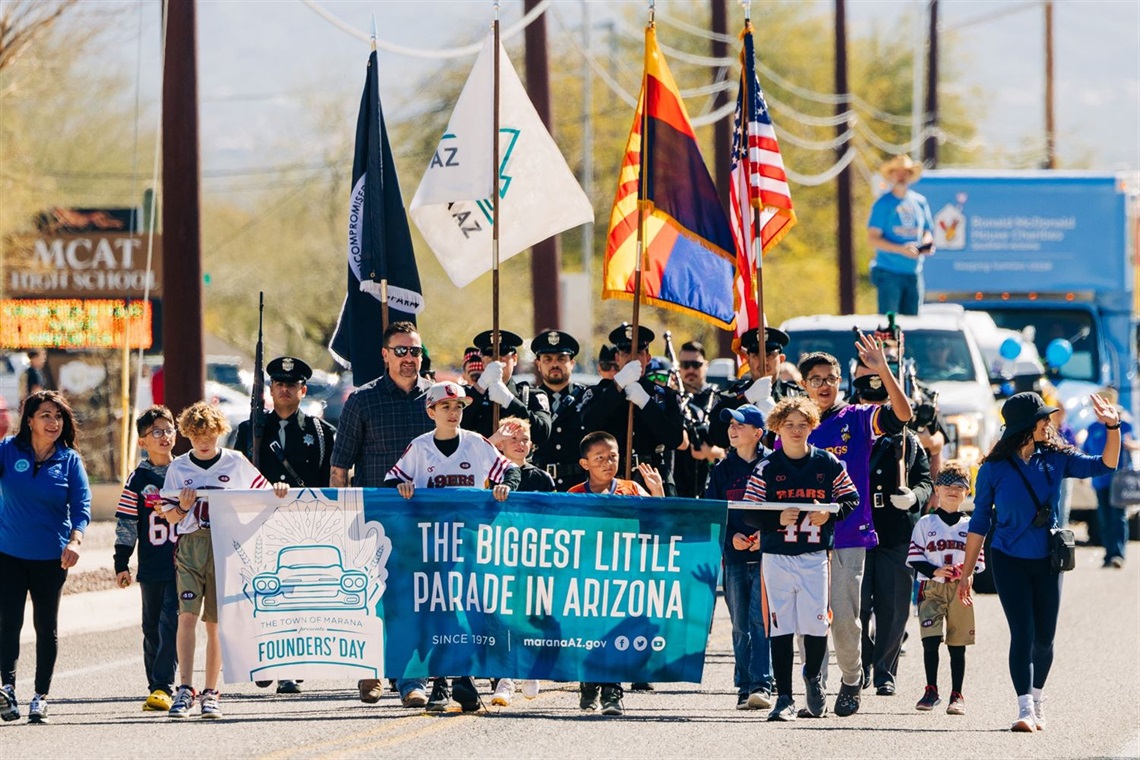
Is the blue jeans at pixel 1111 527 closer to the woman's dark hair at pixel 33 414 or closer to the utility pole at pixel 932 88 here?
the woman's dark hair at pixel 33 414

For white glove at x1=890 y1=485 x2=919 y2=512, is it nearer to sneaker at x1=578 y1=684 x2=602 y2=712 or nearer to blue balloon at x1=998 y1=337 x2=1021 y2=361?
sneaker at x1=578 y1=684 x2=602 y2=712

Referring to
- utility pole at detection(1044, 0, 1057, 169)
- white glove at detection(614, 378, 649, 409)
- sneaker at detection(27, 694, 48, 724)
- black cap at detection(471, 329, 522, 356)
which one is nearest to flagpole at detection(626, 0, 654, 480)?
white glove at detection(614, 378, 649, 409)

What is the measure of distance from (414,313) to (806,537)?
11.9 feet

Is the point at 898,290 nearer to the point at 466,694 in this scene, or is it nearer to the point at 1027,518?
the point at 1027,518

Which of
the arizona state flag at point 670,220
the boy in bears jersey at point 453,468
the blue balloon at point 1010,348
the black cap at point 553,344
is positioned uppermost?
the arizona state flag at point 670,220

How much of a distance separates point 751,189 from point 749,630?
11.7 feet

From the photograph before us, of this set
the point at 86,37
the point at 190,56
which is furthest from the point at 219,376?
the point at 190,56

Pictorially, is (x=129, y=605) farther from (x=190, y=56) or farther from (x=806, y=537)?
(x=806, y=537)

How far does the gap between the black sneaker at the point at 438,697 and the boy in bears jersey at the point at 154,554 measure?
4.90ft

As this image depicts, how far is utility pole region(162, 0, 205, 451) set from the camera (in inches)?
710

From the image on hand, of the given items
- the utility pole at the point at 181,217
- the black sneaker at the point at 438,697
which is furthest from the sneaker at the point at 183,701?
the utility pole at the point at 181,217

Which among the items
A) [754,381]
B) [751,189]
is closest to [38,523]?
[754,381]

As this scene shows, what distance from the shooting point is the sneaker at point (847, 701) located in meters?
11.3

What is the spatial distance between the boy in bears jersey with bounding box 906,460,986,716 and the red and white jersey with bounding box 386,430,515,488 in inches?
101
